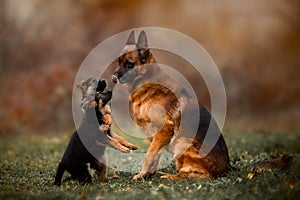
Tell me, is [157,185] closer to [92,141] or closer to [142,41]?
[92,141]

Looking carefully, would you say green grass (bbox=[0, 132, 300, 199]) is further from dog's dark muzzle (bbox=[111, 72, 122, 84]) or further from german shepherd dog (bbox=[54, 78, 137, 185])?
dog's dark muzzle (bbox=[111, 72, 122, 84])

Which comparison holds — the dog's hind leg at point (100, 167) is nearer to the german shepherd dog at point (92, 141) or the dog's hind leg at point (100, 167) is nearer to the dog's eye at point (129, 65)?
the german shepherd dog at point (92, 141)

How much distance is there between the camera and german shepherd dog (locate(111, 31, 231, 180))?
796 cm

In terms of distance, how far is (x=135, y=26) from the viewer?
83.8 ft

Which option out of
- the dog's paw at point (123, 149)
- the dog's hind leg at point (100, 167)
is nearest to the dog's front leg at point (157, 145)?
the dog's paw at point (123, 149)

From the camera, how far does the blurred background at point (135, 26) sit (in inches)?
840

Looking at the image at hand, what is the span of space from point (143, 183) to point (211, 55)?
1718cm

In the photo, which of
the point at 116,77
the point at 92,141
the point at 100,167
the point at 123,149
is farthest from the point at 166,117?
the point at 100,167

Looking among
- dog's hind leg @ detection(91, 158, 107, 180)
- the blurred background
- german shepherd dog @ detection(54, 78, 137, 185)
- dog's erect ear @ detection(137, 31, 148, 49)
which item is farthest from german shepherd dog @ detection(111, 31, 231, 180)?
the blurred background

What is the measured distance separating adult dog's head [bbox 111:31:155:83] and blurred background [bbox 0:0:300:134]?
12.4 meters

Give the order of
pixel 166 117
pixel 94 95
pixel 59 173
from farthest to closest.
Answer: pixel 94 95 < pixel 166 117 < pixel 59 173

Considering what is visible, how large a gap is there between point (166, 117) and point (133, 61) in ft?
3.97

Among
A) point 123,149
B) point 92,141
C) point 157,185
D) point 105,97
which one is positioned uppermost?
point 105,97

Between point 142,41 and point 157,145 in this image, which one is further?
point 142,41
